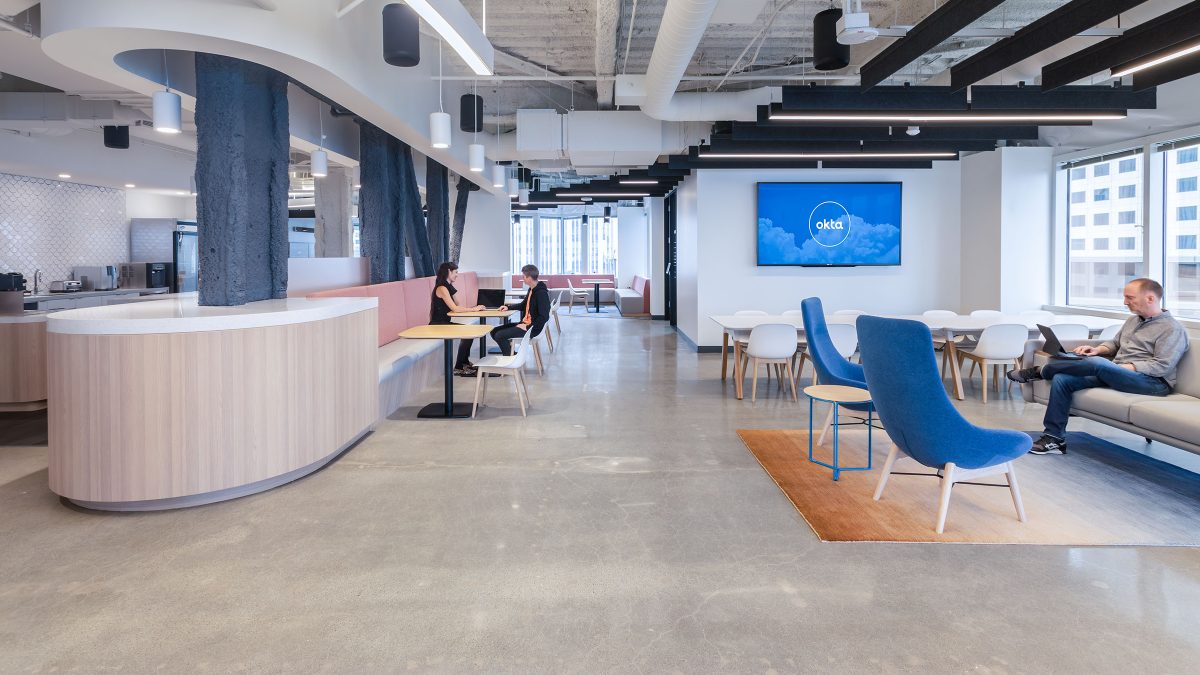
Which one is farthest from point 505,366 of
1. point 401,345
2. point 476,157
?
point 476,157

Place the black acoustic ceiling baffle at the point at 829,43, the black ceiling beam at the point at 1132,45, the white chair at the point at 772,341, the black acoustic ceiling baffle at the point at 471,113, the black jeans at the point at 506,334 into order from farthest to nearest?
the black acoustic ceiling baffle at the point at 471,113 < the black jeans at the point at 506,334 < the white chair at the point at 772,341 < the black acoustic ceiling baffle at the point at 829,43 < the black ceiling beam at the point at 1132,45

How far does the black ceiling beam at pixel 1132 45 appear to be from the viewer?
16.9 feet

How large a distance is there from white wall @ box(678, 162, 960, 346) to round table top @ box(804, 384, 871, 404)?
21.7 ft

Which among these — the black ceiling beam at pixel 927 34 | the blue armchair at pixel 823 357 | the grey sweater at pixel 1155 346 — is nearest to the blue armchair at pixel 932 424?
the blue armchair at pixel 823 357

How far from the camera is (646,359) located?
10.9 metres

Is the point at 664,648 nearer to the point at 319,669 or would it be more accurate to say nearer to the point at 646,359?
the point at 319,669

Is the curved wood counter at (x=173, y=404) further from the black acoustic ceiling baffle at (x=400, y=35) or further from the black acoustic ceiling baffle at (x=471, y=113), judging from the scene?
the black acoustic ceiling baffle at (x=471, y=113)

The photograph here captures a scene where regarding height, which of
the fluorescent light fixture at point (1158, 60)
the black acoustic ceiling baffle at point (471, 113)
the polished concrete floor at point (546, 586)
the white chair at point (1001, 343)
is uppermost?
the black acoustic ceiling baffle at point (471, 113)

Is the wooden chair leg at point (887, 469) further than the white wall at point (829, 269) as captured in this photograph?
No

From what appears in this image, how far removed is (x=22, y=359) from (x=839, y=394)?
23.0ft

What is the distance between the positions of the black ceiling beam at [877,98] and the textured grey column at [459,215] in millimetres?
9211

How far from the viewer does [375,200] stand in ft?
30.2

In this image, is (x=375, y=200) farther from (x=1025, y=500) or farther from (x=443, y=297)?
(x=1025, y=500)

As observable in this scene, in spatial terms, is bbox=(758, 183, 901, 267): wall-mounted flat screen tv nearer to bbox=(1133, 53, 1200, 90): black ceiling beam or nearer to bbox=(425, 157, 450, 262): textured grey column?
bbox=(1133, 53, 1200, 90): black ceiling beam
